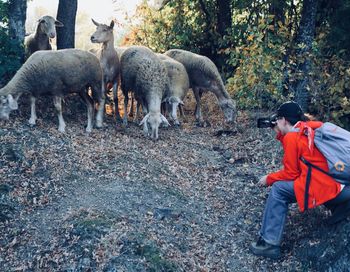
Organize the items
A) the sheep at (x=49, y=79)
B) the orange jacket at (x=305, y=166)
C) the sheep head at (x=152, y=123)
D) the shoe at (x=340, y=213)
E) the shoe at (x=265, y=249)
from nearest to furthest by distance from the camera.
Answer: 1. the orange jacket at (x=305, y=166)
2. the shoe at (x=340, y=213)
3. the shoe at (x=265, y=249)
4. the sheep at (x=49, y=79)
5. the sheep head at (x=152, y=123)

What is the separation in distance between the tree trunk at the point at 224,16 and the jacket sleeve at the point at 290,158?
8517 millimetres

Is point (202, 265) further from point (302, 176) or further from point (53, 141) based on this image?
point (53, 141)

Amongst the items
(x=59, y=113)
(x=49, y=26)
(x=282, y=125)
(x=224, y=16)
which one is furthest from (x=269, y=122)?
(x=224, y=16)

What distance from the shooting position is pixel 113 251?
6066 millimetres

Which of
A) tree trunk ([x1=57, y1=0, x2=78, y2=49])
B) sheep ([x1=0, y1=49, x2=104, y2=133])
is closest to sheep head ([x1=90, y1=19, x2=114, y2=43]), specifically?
tree trunk ([x1=57, y1=0, x2=78, y2=49])

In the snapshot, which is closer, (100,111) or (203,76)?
(100,111)

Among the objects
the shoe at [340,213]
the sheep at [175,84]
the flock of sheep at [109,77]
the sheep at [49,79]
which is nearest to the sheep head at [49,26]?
the flock of sheep at [109,77]

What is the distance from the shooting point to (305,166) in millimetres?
5730

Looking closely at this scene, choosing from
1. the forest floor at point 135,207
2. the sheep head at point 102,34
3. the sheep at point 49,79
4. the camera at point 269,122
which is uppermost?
the sheep head at point 102,34

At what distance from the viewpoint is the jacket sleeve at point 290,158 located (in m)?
5.77

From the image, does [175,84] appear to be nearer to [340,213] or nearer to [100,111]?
[100,111]

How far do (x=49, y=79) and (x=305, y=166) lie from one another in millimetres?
5143

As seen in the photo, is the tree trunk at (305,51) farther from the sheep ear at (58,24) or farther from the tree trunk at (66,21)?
the sheep ear at (58,24)

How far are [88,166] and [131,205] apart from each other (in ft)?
4.08
